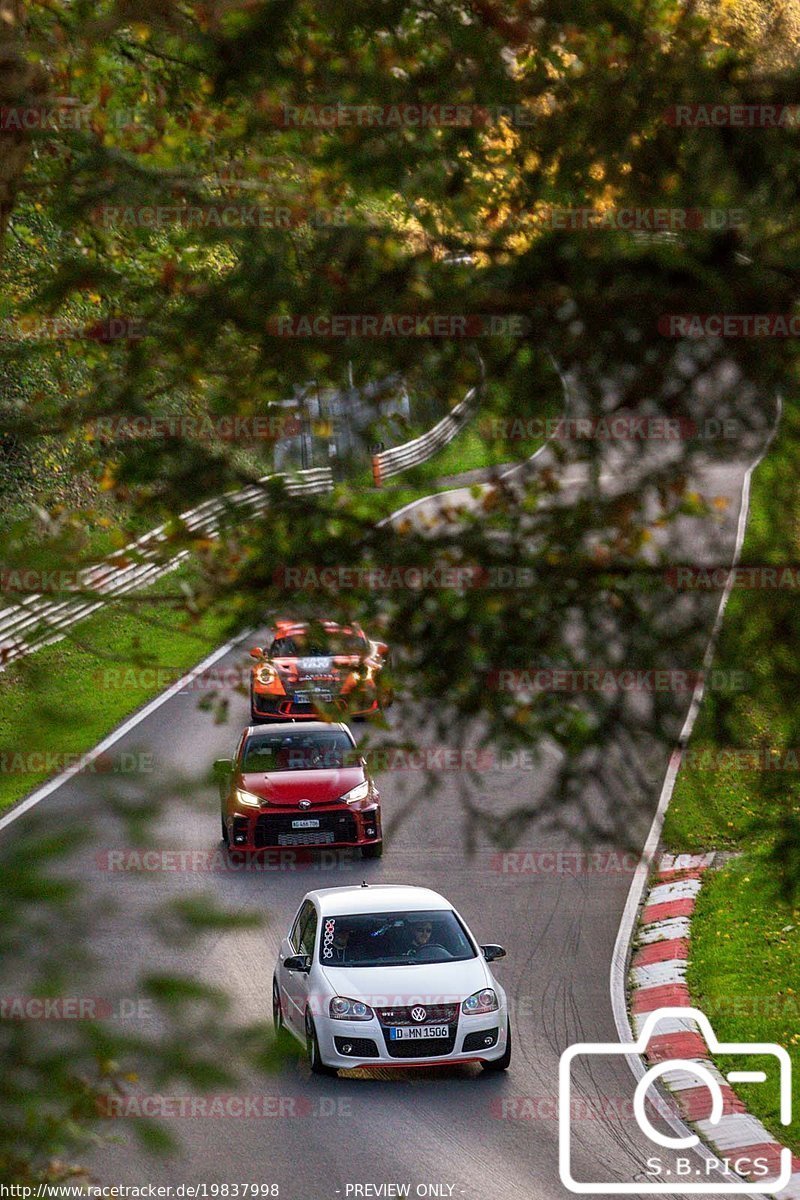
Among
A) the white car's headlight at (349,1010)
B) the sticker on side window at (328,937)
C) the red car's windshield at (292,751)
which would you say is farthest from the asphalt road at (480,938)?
the red car's windshield at (292,751)

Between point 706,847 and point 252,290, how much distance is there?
1565cm

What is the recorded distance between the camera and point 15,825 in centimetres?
348

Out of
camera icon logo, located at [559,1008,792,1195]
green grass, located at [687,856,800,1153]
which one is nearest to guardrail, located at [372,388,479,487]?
camera icon logo, located at [559,1008,792,1195]

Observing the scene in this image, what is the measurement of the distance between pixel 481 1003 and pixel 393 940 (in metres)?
1.22

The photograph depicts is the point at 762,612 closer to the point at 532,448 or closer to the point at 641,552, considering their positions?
the point at 641,552

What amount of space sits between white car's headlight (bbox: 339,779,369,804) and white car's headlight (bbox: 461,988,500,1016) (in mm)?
6460

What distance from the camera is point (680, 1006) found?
15.6 m

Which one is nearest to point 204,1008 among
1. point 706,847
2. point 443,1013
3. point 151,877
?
point 151,877

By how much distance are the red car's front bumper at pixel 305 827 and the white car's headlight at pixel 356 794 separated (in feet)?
0.27

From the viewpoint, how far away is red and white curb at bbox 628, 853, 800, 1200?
12461 mm

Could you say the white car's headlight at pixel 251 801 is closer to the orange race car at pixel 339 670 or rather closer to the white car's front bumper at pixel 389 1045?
the white car's front bumper at pixel 389 1045

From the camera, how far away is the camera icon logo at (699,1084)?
37.5 ft

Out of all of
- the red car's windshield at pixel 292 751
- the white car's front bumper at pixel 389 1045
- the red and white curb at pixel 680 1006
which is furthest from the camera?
the red car's windshield at pixel 292 751

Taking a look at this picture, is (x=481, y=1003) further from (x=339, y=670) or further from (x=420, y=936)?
(x=339, y=670)
